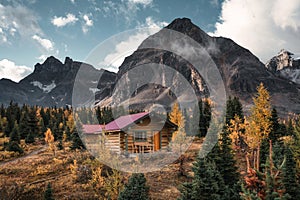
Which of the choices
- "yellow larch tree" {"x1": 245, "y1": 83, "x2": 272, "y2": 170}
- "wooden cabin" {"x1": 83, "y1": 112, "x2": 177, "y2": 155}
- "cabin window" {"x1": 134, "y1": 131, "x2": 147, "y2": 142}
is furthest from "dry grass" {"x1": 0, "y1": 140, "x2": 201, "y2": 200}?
"yellow larch tree" {"x1": 245, "y1": 83, "x2": 272, "y2": 170}

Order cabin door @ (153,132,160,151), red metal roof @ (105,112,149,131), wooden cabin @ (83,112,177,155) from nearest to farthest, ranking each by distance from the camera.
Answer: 1. red metal roof @ (105,112,149,131)
2. wooden cabin @ (83,112,177,155)
3. cabin door @ (153,132,160,151)

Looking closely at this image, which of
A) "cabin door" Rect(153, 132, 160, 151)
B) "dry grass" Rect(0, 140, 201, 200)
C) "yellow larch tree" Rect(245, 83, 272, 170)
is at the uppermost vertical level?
"yellow larch tree" Rect(245, 83, 272, 170)

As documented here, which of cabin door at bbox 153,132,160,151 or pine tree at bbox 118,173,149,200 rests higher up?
cabin door at bbox 153,132,160,151

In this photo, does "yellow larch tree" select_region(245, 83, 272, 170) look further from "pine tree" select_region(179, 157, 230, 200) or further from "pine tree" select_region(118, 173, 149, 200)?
"pine tree" select_region(118, 173, 149, 200)

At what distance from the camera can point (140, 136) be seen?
31.4 meters


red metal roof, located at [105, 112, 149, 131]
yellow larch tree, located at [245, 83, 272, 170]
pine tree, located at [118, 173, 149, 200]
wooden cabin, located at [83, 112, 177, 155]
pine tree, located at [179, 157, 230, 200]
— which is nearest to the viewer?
pine tree, located at [179, 157, 230, 200]

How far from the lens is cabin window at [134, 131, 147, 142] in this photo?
1235 inches

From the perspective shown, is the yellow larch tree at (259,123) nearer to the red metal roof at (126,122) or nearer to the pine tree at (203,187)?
the red metal roof at (126,122)

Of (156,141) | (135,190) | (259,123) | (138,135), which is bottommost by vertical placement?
(135,190)

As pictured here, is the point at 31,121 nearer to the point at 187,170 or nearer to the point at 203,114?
the point at 203,114

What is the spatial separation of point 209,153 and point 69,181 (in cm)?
1379

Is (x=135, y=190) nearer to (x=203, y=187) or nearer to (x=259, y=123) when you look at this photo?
(x=203, y=187)

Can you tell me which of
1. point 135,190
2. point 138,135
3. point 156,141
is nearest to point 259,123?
point 156,141

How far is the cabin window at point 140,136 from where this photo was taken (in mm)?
31359
